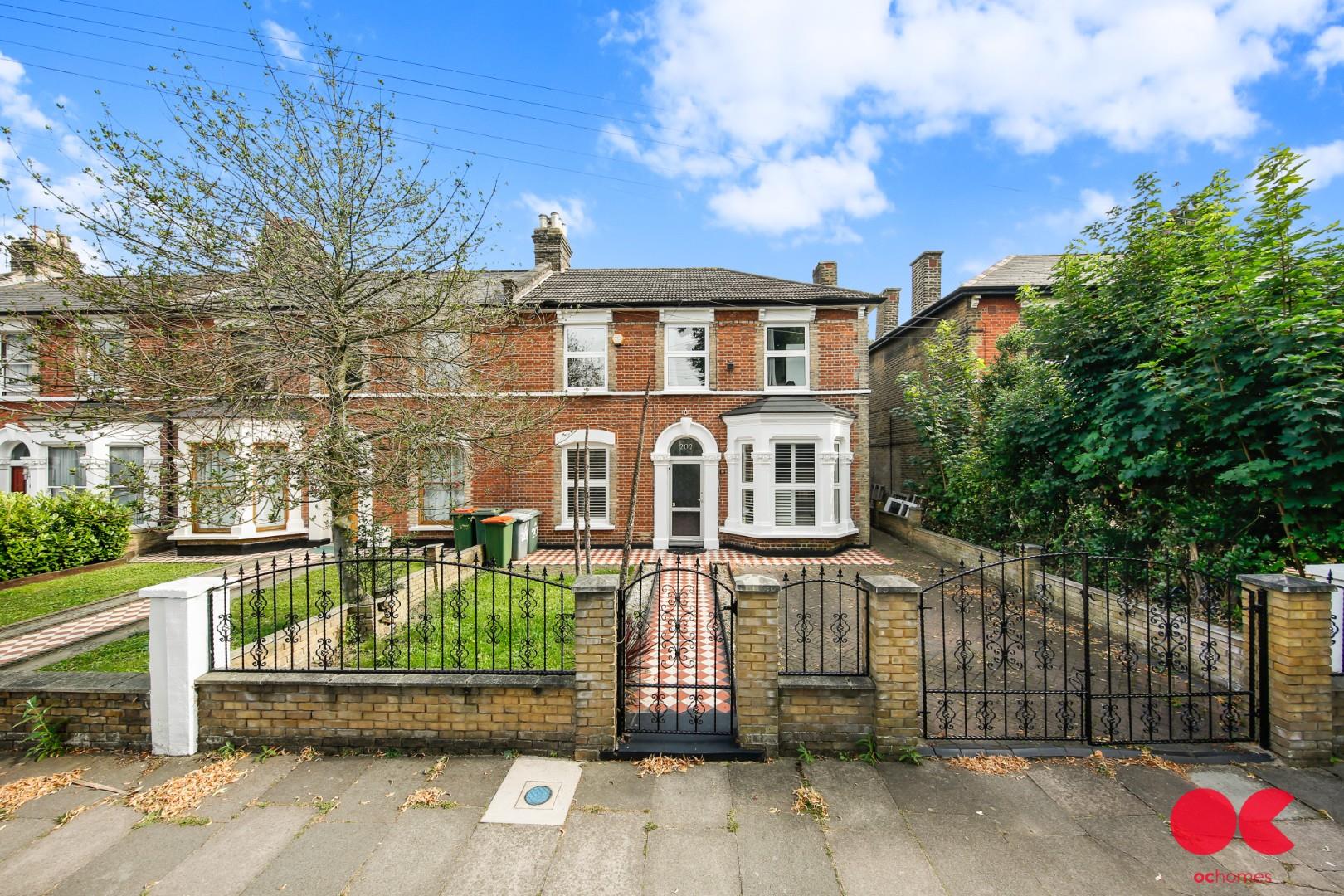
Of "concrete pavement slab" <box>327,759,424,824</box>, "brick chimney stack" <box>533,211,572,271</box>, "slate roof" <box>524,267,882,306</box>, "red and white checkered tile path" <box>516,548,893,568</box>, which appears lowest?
"red and white checkered tile path" <box>516,548,893,568</box>

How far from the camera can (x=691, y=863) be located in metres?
3.04

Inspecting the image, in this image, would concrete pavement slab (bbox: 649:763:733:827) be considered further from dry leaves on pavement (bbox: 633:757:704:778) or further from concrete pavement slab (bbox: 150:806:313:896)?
concrete pavement slab (bbox: 150:806:313:896)

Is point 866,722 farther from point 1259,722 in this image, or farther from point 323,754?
point 323,754

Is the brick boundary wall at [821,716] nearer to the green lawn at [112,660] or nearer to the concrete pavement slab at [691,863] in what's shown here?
the concrete pavement slab at [691,863]

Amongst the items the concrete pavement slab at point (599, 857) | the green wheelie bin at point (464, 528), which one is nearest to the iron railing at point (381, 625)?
the concrete pavement slab at point (599, 857)

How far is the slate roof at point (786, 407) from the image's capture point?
1217 centimetres

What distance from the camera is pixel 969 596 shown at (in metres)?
8.69

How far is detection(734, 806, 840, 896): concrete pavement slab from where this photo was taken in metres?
2.87

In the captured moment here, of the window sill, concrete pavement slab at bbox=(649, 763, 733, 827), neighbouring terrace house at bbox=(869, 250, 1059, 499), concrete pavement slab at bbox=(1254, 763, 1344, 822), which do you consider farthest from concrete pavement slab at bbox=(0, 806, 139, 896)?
neighbouring terrace house at bbox=(869, 250, 1059, 499)

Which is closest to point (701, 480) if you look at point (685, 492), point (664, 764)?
point (685, 492)

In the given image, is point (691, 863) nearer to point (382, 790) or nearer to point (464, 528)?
point (382, 790)

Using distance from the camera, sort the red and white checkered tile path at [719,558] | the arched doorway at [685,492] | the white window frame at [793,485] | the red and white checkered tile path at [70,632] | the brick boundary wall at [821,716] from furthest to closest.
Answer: the arched doorway at [685,492]
the white window frame at [793,485]
the red and white checkered tile path at [719,558]
the red and white checkered tile path at [70,632]
the brick boundary wall at [821,716]

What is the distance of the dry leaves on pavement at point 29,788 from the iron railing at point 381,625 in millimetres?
1080

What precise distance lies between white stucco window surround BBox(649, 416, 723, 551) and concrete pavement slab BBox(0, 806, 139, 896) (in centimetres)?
1008
